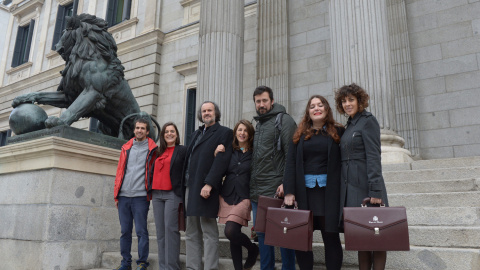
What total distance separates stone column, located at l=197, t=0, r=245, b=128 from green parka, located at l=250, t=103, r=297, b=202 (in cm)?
401

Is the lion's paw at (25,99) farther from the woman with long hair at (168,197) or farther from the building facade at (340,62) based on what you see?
the building facade at (340,62)

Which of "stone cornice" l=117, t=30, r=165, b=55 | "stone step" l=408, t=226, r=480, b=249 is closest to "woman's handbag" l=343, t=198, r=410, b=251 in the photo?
"stone step" l=408, t=226, r=480, b=249

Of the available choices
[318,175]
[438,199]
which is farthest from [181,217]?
[438,199]

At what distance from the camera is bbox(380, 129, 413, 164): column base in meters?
6.05

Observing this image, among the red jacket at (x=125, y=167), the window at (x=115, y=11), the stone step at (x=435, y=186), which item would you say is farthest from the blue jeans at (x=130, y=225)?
the window at (x=115, y=11)

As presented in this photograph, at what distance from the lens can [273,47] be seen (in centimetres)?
1110

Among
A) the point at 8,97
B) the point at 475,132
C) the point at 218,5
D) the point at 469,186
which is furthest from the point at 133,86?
the point at 469,186

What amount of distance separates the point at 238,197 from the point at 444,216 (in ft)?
7.30

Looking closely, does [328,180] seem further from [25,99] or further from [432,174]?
[25,99]

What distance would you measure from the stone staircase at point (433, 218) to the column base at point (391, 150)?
0.71 feet

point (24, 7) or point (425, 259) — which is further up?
point (24, 7)

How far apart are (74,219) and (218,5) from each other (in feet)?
18.0

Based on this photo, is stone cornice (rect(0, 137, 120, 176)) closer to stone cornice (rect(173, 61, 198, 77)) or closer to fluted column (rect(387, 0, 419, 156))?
fluted column (rect(387, 0, 419, 156))

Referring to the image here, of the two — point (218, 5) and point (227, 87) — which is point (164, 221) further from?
point (218, 5)
